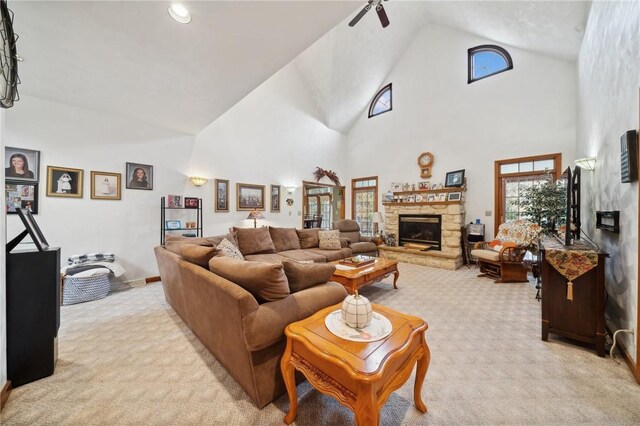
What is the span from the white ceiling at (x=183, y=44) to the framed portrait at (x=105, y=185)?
0.98 meters

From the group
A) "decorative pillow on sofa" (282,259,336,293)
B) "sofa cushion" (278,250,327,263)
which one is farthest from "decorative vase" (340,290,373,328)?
"sofa cushion" (278,250,327,263)

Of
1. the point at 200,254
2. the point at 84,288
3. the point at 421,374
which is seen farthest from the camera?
the point at 84,288

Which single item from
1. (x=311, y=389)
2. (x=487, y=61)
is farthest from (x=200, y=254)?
(x=487, y=61)

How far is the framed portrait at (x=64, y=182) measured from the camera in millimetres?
3318

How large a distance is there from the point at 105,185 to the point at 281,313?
158 inches

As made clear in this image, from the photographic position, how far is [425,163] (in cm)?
617

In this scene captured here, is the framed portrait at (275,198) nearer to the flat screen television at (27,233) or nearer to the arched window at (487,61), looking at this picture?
the flat screen television at (27,233)

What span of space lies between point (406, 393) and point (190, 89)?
3.69 m

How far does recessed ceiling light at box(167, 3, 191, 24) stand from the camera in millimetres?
1753

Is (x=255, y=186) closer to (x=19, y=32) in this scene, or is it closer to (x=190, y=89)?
(x=190, y=89)

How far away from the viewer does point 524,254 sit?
401 cm

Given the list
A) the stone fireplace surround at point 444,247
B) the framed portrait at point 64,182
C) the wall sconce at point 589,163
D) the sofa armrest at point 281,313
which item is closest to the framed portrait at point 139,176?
the framed portrait at point 64,182

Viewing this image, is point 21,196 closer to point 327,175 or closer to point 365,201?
point 327,175

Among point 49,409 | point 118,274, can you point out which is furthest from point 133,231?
point 49,409
